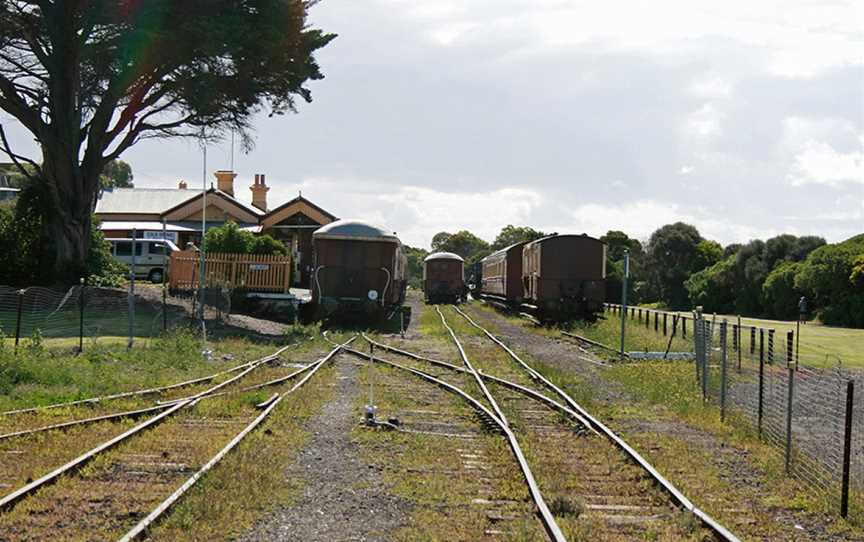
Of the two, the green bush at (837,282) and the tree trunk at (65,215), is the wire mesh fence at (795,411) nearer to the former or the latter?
the tree trunk at (65,215)

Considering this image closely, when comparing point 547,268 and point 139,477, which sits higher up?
point 547,268

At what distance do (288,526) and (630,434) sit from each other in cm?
554

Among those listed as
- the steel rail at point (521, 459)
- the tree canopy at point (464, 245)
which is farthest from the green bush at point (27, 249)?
the tree canopy at point (464, 245)

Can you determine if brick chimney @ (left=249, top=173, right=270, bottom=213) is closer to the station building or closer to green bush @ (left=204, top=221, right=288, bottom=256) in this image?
the station building

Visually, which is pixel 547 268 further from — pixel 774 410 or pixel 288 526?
pixel 288 526

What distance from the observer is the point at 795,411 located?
13.2 m

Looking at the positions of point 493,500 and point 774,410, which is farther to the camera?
point 774,410

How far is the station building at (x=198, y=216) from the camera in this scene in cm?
5900

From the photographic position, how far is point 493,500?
749 centimetres

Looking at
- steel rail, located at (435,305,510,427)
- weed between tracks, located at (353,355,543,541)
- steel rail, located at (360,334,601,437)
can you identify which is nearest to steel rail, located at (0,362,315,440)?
steel rail, located at (360,334,601,437)

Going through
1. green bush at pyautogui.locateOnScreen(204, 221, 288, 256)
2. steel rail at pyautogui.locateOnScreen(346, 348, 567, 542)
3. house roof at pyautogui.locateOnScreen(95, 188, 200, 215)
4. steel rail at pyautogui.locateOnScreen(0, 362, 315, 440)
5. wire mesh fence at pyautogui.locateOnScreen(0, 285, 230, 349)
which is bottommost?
steel rail at pyautogui.locateOnScreen(0, 362, 315, 440)

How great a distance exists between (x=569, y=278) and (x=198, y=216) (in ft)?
123

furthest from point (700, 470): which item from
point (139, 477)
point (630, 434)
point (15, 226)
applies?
point (15, 226)

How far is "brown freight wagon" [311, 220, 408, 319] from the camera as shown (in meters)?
27.7
